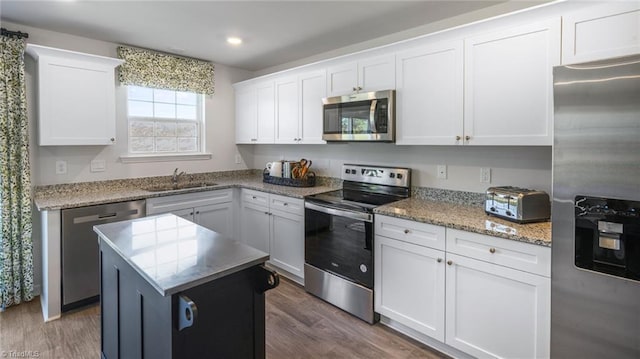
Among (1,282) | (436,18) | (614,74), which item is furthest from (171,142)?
(614,74)

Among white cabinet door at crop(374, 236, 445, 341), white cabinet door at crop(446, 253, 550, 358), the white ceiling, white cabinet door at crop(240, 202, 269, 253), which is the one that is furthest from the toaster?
white cabinet door at crop(240, 202, 269, 253)

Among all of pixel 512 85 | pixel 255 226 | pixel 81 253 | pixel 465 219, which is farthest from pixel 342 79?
pixel 81 253

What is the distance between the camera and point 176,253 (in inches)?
56.5

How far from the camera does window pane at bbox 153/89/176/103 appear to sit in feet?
12.3

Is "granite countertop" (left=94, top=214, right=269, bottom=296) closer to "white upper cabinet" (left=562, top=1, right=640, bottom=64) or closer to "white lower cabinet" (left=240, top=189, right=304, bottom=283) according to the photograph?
"white lower cabinet" (left=240, top=189, right=304, bottom=283)

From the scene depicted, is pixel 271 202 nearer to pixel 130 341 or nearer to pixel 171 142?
pixel 171 142

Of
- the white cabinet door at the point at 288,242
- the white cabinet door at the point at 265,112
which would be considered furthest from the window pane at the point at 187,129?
the white cabinet door at the point at 288,242

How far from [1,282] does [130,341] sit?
81.2 inches

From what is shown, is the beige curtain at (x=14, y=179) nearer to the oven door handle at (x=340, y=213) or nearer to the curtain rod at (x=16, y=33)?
the curtain rod at (x=16, y=33)

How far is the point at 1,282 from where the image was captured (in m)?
2.70

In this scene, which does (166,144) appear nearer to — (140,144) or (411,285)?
(140,144)

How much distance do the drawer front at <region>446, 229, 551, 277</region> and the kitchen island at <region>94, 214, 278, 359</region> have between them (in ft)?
4.07

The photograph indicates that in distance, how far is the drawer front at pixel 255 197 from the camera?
3.46 metres

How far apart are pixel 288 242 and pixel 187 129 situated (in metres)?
1.98
